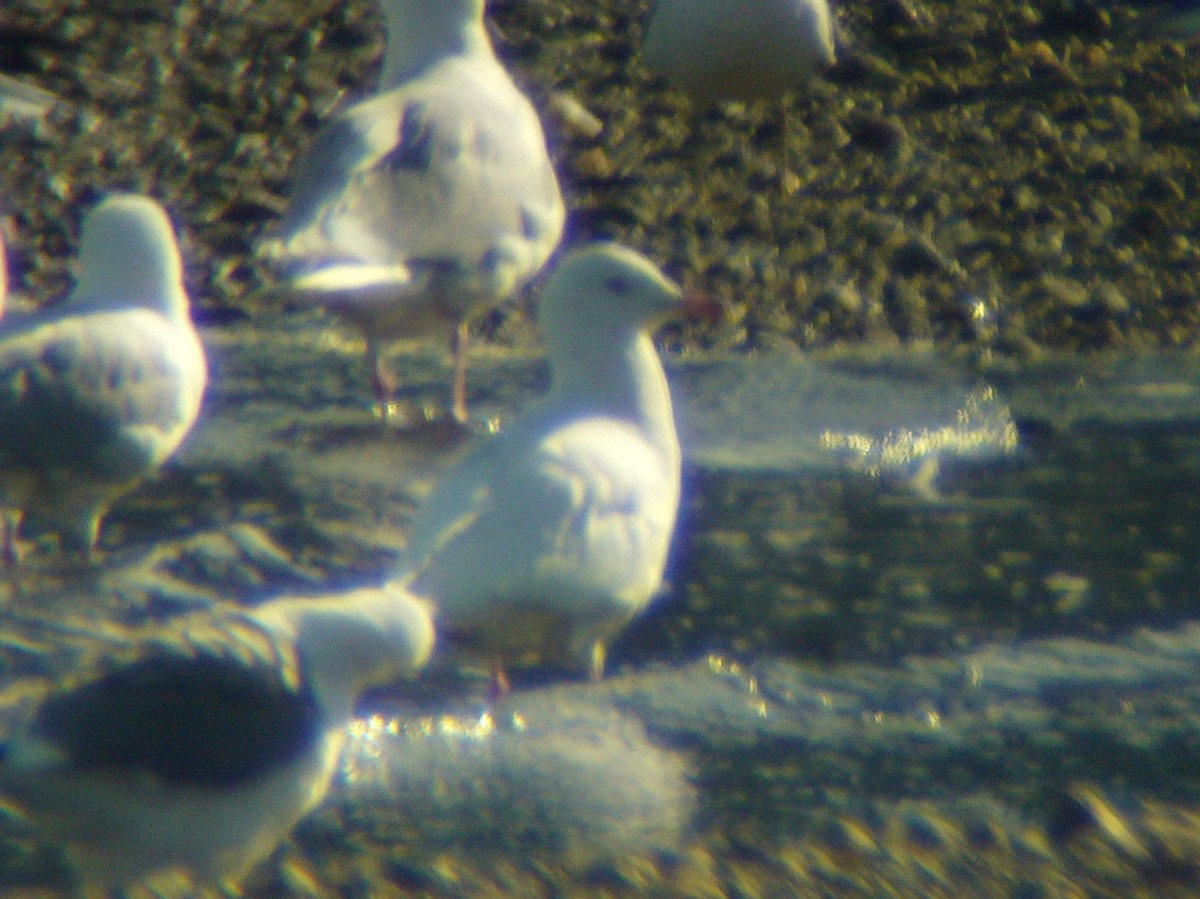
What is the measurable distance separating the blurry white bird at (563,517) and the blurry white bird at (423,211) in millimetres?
1000

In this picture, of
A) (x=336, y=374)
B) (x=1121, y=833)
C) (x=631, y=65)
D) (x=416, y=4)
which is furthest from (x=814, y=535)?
(x=631, y=65)

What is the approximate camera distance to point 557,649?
13.0 ft

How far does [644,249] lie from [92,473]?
115 inches

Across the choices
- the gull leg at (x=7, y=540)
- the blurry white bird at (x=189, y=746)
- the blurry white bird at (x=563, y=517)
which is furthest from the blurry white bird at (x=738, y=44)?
the blurry white bird at (x=189, y=746)

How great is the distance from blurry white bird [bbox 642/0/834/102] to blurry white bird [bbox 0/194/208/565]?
3.41 meters

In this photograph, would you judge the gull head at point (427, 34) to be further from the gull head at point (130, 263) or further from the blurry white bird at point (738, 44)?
the blurry white bird at point (738, 44)

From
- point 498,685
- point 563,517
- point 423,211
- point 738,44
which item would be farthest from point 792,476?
point 738,44

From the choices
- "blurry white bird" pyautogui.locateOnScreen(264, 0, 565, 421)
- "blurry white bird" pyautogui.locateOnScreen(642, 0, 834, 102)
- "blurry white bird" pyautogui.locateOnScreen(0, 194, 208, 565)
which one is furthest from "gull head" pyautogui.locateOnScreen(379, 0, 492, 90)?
"blurry white bird" pyautogui.locateOnScreen(642, 0, 834, 102)

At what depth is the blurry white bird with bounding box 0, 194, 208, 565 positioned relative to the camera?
474cm

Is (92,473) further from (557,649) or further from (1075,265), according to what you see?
(1075,265)

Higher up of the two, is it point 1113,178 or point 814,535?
point 814,535

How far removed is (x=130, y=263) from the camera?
5387 mm

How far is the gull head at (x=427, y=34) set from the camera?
6332 mm

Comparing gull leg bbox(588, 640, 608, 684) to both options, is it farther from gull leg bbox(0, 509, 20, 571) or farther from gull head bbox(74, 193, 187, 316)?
gull head bbox(74, 193, 187, 316)
